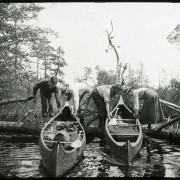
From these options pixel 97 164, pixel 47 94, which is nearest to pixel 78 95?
pixel 47 94

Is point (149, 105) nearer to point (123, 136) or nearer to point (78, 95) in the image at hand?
point (123, 136)

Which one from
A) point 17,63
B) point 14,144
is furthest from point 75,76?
point 14,144

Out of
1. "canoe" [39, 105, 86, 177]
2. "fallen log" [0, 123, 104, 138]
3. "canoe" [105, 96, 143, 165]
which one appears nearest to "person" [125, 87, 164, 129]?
"canoe" [105, 96, 143, 165]

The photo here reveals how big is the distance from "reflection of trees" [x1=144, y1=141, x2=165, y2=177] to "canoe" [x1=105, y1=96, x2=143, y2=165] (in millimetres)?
461

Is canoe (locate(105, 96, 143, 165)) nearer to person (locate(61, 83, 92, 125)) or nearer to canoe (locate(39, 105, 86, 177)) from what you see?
canoe (locate(39, 105, 86, 177))

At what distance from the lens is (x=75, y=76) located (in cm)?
3400

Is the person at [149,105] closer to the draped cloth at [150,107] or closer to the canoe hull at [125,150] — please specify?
the draped cloth at [150,107]

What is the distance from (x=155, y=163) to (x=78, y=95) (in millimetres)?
3377

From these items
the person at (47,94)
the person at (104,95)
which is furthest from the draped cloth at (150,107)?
the person at (47,94)

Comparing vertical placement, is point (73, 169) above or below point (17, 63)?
below

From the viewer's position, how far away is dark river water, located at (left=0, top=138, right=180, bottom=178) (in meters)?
5.83

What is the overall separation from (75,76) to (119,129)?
26.3 meters

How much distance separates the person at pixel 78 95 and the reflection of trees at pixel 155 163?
257 cm

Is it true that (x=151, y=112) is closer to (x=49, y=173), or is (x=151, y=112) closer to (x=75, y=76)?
(x=49, y=173)
